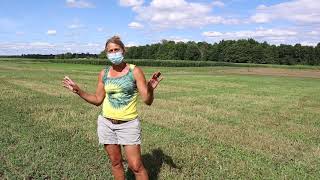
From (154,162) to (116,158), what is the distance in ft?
7.40

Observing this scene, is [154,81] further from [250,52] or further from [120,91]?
[250,52]

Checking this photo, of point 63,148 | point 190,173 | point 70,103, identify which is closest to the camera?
point 190,173

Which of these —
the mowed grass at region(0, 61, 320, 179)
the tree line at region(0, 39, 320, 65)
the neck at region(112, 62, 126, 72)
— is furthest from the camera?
the tree line at region(0, 39, 320, 65)

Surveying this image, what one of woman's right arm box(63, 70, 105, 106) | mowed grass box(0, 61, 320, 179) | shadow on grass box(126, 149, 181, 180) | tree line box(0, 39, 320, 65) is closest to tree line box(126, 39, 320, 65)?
tree line box(0, 39, 320, 65)

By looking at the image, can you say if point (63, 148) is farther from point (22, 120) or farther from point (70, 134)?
point (22, 120)

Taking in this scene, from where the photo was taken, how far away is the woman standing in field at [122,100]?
5625 millimetres

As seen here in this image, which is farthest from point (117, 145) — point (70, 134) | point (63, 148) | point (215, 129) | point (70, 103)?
point (70, 103)

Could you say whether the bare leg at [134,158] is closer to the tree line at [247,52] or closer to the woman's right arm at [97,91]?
the woman's right arm at [97,91]

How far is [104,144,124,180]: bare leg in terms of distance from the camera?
6.00m

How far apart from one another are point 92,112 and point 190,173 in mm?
8172

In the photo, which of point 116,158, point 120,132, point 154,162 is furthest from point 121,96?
point 154,162

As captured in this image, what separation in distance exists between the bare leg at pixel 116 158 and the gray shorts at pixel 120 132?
0.10m

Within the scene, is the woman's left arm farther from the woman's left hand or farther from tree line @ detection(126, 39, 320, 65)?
tree line @ detection(126, 39, 320, 65)

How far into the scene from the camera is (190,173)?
7.58 m
